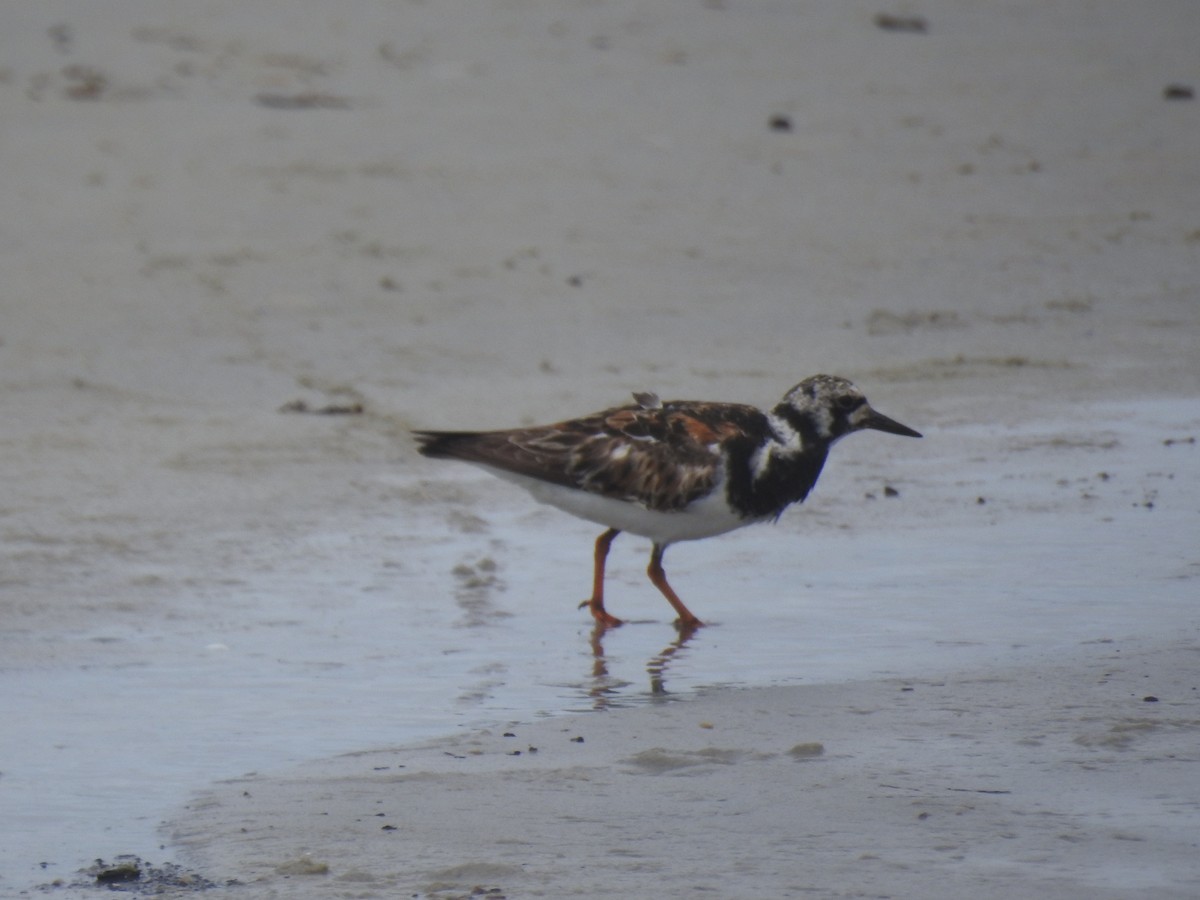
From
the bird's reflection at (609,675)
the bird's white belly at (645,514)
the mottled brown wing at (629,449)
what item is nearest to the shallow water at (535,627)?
the bird's reflection at (609,675)

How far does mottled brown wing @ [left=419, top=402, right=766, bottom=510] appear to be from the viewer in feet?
20.6

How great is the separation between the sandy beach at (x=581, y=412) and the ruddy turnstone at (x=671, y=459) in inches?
9.7

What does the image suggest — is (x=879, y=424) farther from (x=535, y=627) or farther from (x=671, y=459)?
(x=535, y=627)

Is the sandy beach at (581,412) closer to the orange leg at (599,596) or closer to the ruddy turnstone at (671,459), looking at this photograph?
the orange leg at (599,596)

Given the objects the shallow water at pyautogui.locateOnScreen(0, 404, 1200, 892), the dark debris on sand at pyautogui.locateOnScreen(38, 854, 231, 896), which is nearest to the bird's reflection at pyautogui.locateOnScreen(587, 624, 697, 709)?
the shallow water at pyautogui.locateOnScreen(0, 404, 1200, 892)

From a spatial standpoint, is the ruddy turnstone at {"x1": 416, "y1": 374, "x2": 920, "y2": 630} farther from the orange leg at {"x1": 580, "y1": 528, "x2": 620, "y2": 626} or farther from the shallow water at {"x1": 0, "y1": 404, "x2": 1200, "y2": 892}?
the shallow water at {"x1": 0, "y1": 404, "x2": 1200, "y2": 892}

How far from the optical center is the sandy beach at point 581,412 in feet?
Answer: 14.2

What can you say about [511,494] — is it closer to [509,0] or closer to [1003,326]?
[1003,326]

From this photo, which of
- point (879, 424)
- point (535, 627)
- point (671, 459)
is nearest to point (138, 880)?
point (535, 627)

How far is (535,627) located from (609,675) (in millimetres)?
511

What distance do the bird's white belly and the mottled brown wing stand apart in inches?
1.1

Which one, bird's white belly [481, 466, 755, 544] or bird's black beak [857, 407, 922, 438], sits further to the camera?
bird's black beak [857, 407, 922, 438]

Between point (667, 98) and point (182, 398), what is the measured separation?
18.3 ft

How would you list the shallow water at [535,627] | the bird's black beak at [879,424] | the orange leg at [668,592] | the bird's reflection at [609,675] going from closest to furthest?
the shallow water at [535,627] → the bird's reflection at [609,675] → the orange leg at [668,592] → the bird's black beak at [879,424]
